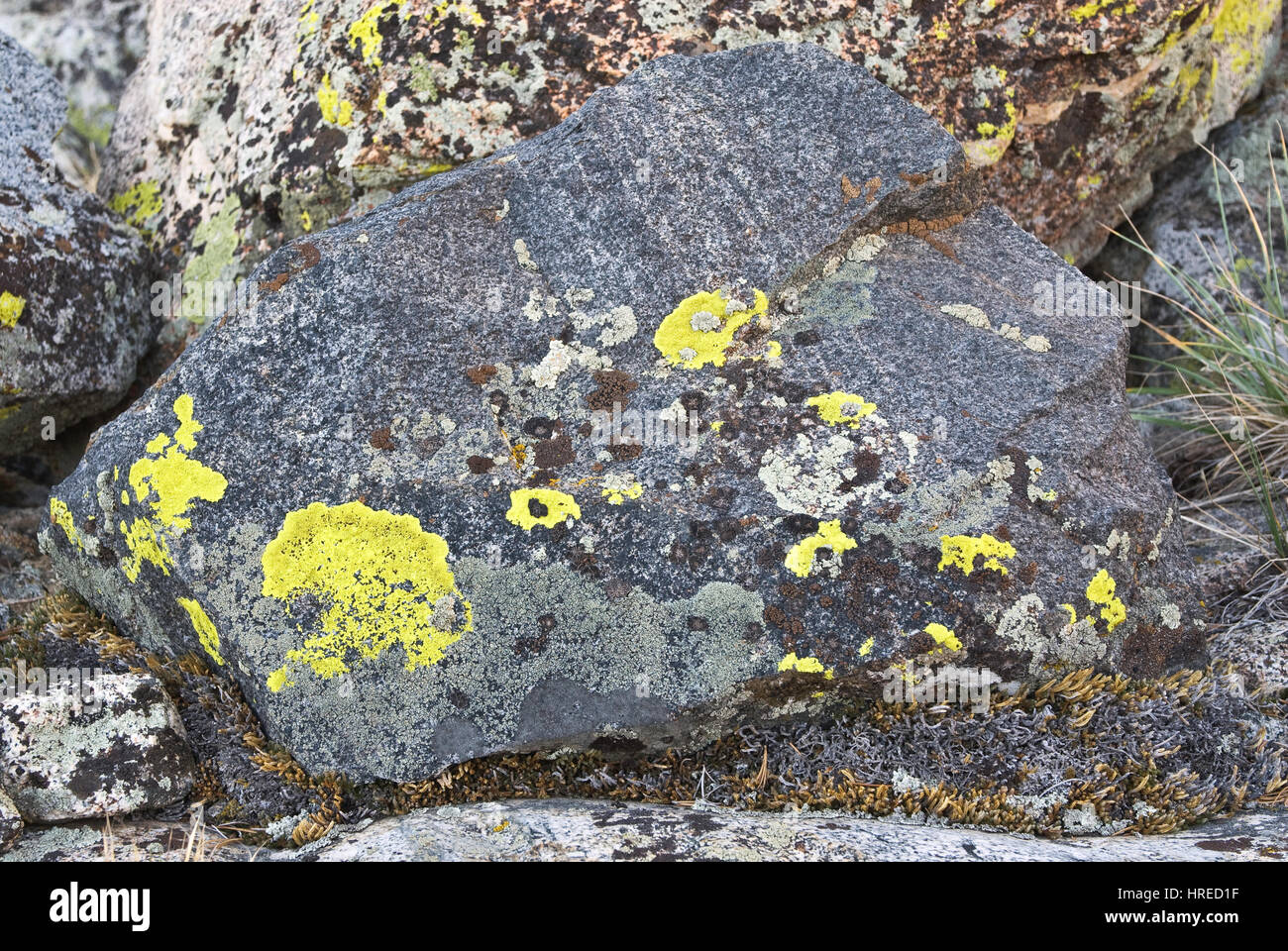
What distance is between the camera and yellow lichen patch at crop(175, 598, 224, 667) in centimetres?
415

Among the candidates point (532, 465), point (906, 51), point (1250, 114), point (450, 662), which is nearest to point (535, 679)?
point (450, 662)

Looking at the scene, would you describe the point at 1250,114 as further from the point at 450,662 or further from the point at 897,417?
the point at 450,662

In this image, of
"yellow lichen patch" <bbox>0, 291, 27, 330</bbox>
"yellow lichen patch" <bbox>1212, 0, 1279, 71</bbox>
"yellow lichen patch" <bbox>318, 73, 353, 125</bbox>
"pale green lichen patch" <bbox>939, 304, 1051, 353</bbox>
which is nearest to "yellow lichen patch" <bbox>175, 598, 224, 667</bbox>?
"yellow lichen patch" <bbox>0, 291, 27, 330</bbox>

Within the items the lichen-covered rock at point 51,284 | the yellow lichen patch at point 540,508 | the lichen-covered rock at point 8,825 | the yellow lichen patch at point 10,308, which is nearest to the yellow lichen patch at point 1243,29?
the yellow lichen patch at point 540,508

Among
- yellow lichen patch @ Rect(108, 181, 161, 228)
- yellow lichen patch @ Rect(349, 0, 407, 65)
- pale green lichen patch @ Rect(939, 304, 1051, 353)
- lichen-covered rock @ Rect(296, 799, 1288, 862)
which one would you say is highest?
yellow lichen patch @ Rect(349, 0, 407, 65)

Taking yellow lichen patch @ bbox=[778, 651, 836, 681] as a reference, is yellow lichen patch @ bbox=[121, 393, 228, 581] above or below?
above

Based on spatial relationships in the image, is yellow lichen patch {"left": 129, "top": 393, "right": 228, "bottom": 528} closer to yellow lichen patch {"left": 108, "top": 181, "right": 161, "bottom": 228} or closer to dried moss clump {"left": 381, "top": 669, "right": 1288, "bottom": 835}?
dried moss clump {"left": 381, "top": 669, "right": 1288, "bottom": 835}

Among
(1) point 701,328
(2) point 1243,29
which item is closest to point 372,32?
(1) point 701,328

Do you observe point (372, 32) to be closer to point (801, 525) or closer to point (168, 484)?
point (168, 484)

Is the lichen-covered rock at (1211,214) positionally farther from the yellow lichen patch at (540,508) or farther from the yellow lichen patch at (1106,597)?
the yellow lichen patch at (540,508)

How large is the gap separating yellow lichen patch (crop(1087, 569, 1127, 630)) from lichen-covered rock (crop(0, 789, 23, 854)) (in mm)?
3950

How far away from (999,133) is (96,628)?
17.3ft

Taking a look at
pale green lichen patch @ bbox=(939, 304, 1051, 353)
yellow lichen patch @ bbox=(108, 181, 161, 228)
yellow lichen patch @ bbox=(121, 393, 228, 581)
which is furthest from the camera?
yellow lichen patch @ bbox=(108, 181, 161, 228)

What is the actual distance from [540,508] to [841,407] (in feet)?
4.07
